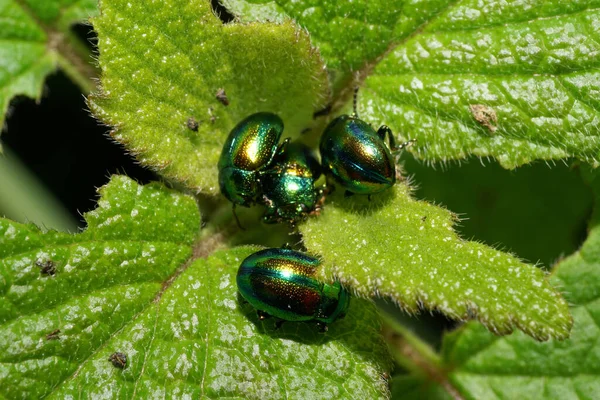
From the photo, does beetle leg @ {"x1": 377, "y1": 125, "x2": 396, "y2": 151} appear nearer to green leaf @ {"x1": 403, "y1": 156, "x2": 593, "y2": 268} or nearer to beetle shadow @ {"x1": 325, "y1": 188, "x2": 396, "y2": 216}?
beetle shadow @ {"x1": 325, "y1": 188, "x2": 396, "y2": 216}

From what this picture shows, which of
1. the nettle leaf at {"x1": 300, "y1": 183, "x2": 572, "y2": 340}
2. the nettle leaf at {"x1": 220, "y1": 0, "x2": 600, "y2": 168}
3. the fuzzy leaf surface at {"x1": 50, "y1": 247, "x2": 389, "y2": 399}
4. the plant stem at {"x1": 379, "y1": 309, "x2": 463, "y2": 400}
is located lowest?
the plant stem at {"x1": 379, "y1": 309, "x2": 463, "y2": 400}

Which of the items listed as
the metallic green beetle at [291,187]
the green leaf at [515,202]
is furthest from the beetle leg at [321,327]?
the green leaf at [515,202]

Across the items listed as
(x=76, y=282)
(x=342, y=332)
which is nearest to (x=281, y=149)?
(x=342, y=332)

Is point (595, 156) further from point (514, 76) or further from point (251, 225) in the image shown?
point (251, 225)

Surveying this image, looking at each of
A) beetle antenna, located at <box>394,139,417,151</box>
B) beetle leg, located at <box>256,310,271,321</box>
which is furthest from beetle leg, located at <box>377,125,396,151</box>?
beetle leg, located at <box>256,310,271,321</box>

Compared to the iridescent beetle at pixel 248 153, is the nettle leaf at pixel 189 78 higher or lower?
higher

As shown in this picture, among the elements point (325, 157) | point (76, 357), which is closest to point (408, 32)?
point (325, 157)

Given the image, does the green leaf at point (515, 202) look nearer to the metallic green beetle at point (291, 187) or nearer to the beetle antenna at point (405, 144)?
the beetle antenna at point (405, 144)
